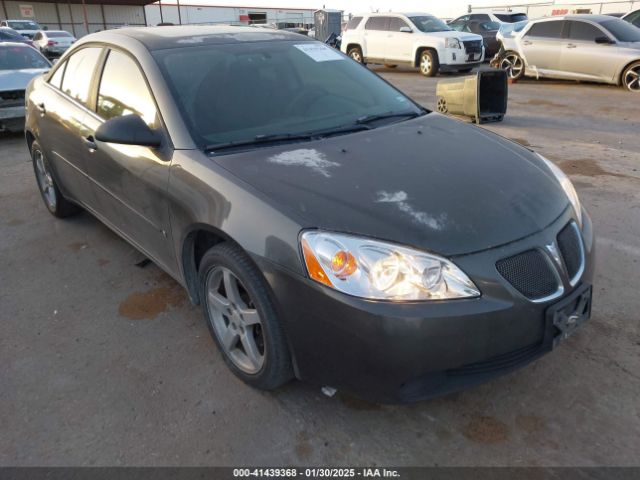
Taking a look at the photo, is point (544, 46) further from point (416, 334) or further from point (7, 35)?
point (7, 35)

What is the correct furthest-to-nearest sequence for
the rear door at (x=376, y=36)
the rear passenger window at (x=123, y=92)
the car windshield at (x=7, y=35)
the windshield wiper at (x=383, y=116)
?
the car windshield at (x=7, y=35) → the rear door at (x=376, y=36) → the windshield wiper at (x=383, y=116) → the rear passenger window at (x=123, y=92)

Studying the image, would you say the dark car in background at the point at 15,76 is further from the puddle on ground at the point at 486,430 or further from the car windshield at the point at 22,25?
the car windshield at the point at 22,25

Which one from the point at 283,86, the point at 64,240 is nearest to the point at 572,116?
the point at 283,86

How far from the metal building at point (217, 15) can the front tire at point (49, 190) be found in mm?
47864

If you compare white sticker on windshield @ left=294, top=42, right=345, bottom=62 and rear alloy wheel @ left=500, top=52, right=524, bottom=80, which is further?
rear alloy wheel @ left=500, top=52, right=524, bottom=80

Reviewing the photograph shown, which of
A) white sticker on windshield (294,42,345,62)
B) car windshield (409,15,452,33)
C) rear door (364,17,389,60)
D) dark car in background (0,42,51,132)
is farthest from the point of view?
rear door (364,17,389,60)

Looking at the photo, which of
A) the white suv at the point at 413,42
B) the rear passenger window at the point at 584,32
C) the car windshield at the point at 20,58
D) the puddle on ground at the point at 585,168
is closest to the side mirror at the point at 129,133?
the puddle on ground at the point at 585,168

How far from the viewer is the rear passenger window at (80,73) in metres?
3.61

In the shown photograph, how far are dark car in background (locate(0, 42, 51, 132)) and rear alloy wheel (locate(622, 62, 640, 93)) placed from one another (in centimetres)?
1146

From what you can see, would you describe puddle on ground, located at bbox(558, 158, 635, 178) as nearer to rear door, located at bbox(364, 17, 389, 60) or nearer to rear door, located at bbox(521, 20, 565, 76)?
rear door, located at bbox(521, 20, 565, 76)

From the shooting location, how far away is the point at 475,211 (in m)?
2.13

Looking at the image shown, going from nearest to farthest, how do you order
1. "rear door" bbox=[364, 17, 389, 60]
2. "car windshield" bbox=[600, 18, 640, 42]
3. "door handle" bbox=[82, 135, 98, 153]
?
"door handle" bbox=[82, 135, 98, 153] → "car windshield" bbox=[600, 18, 640, 42] → "rear door" bbox=[364, 17, 389, 60]

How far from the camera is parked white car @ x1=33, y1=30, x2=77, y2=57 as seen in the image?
73.6 ft

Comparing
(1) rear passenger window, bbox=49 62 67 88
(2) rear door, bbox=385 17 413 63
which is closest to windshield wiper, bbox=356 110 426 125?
(1) rear passenger window, bbox=49 62 67 88
